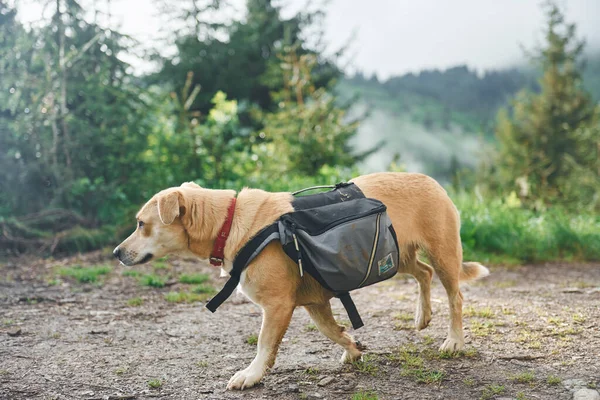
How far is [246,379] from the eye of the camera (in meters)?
4.07

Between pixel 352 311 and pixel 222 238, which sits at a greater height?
Answer: pixel 222 238

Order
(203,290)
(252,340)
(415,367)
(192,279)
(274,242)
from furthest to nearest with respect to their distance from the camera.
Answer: (192,279) < (203,290) < (252,340) < (415,367) < (274,242)

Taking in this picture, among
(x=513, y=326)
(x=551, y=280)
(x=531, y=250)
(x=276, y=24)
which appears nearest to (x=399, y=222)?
(x=513, y=326)

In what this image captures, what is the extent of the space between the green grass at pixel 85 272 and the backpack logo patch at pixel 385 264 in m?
5.07

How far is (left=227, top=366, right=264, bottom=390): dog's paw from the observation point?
406 centimetres

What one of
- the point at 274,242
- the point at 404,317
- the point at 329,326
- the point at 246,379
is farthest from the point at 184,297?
the point at 274,242

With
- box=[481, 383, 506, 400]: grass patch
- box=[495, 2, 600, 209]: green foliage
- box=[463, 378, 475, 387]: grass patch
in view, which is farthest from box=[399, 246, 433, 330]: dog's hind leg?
box=[495, 2, 600, 209]: green foliage

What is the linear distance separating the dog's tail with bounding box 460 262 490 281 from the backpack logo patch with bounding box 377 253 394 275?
1253mm

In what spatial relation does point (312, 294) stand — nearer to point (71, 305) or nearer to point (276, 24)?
point (71, 305)

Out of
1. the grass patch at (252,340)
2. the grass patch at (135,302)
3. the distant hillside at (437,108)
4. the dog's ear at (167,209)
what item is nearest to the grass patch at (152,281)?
Answer: the grass patch at (135,302)

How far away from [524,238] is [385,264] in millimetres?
5986

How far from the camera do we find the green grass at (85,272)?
7957 mm

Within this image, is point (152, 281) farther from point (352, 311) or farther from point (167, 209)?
point (352, 311)

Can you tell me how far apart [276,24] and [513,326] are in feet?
62.8
